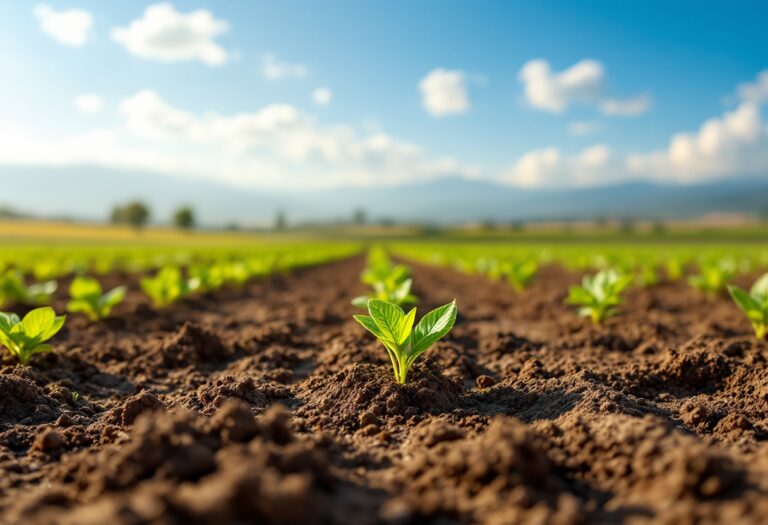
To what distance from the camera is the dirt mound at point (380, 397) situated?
11.5 ft

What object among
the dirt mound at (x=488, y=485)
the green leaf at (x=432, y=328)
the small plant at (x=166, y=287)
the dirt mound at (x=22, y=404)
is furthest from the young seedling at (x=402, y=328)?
the small plant at (x=166, y=287)

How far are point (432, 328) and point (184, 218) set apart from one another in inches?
4686

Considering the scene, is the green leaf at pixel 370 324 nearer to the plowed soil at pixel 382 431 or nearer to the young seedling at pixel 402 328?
the young seedling at pixel 402 328

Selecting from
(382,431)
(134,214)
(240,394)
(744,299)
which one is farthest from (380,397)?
(134,214)

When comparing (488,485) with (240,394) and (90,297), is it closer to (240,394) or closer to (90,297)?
(240,394)

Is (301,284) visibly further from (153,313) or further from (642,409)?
(642,409)

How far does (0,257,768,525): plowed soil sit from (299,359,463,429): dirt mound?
0.05 feet

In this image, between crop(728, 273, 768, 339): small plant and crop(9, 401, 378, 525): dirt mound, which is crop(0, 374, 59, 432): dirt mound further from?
crop(728, 273, 768, 339): small plant

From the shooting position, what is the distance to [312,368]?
532cm

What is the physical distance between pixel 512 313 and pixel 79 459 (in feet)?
24.4

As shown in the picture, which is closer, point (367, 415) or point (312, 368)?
point (367, 415)

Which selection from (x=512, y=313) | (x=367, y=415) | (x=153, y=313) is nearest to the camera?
(x=367, y=415)

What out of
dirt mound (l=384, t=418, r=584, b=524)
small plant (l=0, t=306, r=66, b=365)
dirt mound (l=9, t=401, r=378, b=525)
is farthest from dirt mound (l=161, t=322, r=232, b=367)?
dirt mound (l=384, t=418, r=584, b=524)

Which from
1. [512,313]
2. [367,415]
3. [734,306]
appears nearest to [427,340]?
[367,415]
